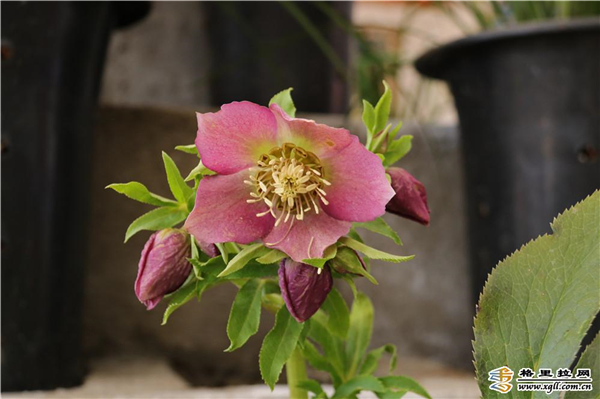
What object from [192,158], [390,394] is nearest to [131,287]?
[192,158]

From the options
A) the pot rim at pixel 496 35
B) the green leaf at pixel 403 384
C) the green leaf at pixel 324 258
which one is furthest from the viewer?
the pot rim at pixel 496 35

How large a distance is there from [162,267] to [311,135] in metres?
0.08

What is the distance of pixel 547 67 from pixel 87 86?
1.90 ft

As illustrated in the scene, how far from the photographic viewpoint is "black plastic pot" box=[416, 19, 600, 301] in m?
0.85

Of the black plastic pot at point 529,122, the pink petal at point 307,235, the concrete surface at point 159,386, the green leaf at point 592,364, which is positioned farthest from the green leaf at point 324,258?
the black plastic pot at point 529,122

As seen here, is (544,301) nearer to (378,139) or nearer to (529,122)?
(378,139)

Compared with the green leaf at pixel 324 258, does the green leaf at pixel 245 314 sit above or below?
below

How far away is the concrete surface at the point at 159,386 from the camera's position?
0.64 meters

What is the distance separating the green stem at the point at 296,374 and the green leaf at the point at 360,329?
0.07m

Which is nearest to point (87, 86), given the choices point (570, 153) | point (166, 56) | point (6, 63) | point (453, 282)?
point (6, 63)

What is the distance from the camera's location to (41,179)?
2.44ft

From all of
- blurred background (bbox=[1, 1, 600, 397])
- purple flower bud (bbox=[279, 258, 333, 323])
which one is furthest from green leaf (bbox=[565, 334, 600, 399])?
blurred background (bbox=[1, 1, 600, 397])

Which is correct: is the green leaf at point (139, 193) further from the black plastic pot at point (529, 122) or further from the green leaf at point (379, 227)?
the black plastic pot at point (529, 122)

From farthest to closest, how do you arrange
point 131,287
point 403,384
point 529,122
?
point 131,287 → point 529,122 → point 403,384
